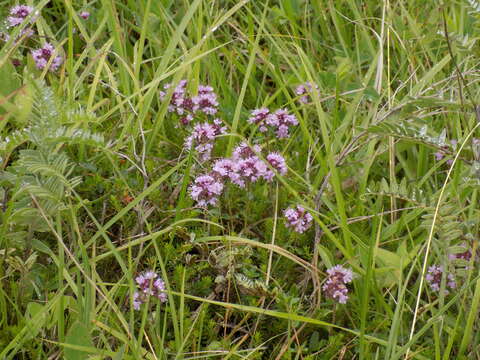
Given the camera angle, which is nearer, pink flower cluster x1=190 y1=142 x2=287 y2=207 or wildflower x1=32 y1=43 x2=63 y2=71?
pink flower cluster x1=190 y1=142 x2=287 y2=207

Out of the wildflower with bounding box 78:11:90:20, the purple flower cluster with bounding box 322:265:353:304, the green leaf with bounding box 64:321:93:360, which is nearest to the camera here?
the green leaf with bounding box 64:321:93:360

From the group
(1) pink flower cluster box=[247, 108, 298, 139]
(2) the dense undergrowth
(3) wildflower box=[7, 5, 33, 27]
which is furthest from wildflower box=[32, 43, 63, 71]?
(1) pink flower cluster box=[247, 108, 298, 139]

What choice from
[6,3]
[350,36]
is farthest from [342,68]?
[6,3]

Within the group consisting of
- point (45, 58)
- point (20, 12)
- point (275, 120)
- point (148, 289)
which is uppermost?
point (20, 12)

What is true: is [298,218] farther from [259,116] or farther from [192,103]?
[192,103]


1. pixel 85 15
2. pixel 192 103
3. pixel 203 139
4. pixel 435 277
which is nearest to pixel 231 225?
pixel 203 139

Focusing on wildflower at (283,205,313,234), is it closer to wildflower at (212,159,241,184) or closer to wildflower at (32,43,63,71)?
wildflower at (212,159,241,184)

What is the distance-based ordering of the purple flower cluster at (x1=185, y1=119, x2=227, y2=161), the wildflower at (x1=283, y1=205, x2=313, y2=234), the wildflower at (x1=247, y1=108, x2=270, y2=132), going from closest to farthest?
the wildflower at (x1=283, y1=205, x2=313, y2=234), the purple flower cluster at (x1=185, y1=119, x2=227, y2=161), the wildflower at (x1=247, y1=108, x2=270, y2=132)
